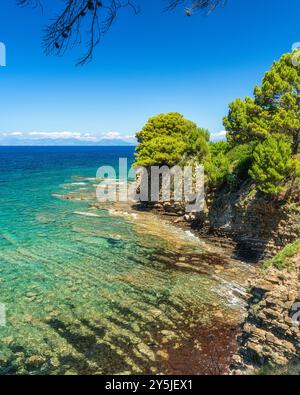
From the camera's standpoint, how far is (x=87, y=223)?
1391 inches

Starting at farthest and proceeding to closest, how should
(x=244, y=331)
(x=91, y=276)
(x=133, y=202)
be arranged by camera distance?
(x=133, y=202) → (x=91, y=276) → (x=244, y=331)

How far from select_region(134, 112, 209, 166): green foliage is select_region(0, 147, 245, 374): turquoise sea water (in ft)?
37.1

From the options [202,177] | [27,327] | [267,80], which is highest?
[267,80]

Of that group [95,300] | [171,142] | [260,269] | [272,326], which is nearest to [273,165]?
[260,269]

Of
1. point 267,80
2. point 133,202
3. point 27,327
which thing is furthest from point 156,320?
point 133,202

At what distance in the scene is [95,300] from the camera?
59.6ft

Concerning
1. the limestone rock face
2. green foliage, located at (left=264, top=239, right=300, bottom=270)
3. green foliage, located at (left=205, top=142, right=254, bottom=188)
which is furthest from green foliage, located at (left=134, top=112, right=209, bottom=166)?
the limestone rock face

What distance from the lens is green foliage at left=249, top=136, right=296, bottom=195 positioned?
23547 mm

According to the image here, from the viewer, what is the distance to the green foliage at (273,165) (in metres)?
23.5

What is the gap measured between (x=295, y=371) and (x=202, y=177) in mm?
25791

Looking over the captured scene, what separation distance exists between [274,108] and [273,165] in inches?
212

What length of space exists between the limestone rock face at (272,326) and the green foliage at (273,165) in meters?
10.1
